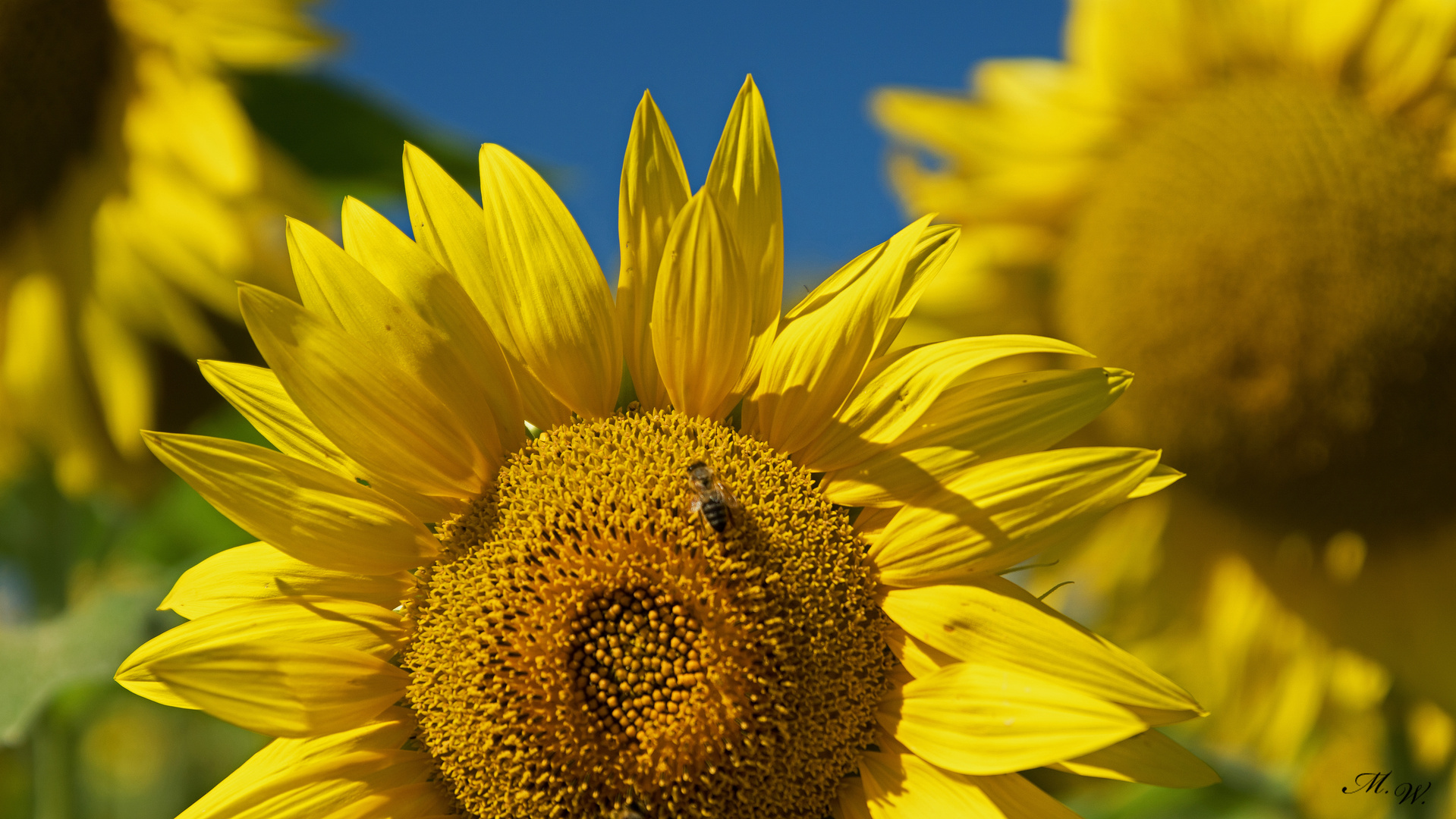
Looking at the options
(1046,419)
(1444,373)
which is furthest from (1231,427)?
(1046,419)

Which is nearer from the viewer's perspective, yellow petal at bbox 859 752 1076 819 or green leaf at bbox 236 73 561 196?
yellow petal at bbox 859 752 1076 819

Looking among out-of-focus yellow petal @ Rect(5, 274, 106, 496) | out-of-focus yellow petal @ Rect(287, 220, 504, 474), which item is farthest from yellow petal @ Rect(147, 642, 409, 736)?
out-of-focus yellow petal @ Rect(5, 274, 106, 496)

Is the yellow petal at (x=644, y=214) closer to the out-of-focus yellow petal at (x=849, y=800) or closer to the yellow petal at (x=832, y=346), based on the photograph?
the yellow petal at (x=832, y=346)

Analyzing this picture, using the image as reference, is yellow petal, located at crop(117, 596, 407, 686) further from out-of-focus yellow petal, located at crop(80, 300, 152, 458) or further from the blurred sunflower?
the blurred sunflower

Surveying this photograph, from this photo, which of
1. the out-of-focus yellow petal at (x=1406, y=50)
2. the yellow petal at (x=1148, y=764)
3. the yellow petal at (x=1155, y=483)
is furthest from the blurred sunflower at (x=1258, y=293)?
the yellow petal at (x=1148, y=764)

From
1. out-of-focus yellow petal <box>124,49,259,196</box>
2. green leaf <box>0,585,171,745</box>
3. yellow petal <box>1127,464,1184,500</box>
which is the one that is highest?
out-of-focus yellow petal <box>124,49,259,196</box>

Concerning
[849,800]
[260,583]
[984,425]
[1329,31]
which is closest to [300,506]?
[260,583]

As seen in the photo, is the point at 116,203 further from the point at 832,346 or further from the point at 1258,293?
the point at 1258,293
